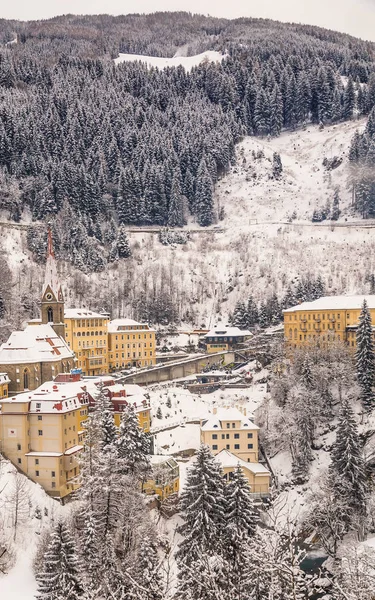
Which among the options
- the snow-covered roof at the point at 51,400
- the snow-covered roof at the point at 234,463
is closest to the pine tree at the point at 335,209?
the snow-covered roof at the point at 234,463

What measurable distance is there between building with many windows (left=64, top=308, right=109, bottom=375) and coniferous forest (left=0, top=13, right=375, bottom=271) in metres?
25.9

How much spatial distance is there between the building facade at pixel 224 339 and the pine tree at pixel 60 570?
5620 cm

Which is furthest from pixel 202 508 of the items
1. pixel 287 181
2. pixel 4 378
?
pixel 287 181

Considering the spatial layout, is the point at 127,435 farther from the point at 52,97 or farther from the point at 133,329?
the point at 52,97

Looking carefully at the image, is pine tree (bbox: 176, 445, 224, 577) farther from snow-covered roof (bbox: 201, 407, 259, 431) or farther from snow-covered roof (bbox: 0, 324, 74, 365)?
snow-covered roof (bbox: 0, 324, 74, 365)

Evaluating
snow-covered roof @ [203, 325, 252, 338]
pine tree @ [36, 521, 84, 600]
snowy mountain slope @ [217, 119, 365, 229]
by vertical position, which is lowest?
pine tree @ [36, 521, 84, 600]

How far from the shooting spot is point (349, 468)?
51.2 metres

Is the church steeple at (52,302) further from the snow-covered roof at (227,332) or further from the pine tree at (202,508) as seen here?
the pine tree at (202,508)

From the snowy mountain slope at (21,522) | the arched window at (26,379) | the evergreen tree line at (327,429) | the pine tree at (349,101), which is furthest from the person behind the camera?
the pine tree at (349,101)

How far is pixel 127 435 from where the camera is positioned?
50969 millimetres

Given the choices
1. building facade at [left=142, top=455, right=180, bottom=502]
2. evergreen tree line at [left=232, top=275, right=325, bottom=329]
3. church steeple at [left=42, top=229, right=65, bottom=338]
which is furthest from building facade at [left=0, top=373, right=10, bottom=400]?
evergreen tree line at [left=232, top=275, right=325, bottom=329]

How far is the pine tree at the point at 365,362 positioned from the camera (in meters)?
63.2

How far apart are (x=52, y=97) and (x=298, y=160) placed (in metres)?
60.5

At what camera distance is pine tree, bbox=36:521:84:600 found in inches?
1422
